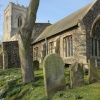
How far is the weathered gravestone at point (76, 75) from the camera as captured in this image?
37.1ft

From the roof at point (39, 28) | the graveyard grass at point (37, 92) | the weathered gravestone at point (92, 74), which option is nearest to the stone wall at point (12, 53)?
the roof at point (39, 28)

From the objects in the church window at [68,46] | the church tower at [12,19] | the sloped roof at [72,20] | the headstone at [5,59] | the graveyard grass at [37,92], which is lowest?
the graveyard grass at [37,92]

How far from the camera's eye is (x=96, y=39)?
910 inches

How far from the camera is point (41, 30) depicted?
3684 cm

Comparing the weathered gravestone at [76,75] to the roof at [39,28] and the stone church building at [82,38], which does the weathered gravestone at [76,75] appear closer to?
the stone church building at [82,38]

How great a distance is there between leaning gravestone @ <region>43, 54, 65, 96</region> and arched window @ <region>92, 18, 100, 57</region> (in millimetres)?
12182

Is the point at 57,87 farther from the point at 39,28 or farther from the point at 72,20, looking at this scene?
the point at 39,28

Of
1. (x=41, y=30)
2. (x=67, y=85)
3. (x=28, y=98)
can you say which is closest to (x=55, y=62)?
(x=67, y=85)

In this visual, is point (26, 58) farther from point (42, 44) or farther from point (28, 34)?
point (42, 44)

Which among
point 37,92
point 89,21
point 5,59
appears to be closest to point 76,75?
point 37,92

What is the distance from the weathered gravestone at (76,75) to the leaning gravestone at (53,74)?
23.6 inches

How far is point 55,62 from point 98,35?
1337 cm

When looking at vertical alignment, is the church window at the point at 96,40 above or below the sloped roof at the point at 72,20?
below

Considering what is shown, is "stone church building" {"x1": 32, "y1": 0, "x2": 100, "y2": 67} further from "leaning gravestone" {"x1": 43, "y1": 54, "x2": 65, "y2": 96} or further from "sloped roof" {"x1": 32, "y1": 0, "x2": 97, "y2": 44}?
"leaning gravestone" {"x1": 43, "y1": 54, "x2": 65, "y2": 96}
